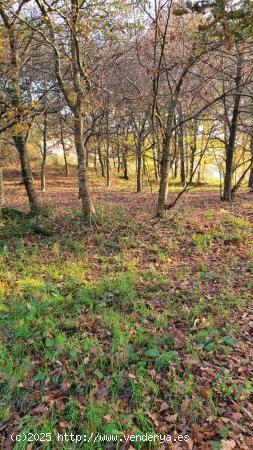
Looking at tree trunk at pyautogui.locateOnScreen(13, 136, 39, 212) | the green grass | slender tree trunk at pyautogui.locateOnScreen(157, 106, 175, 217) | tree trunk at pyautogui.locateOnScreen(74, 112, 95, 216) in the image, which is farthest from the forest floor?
slender tree trunk at pyautogui.locateOnScreen(157, 106, 175, 217)

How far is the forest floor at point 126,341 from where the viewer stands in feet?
9.21

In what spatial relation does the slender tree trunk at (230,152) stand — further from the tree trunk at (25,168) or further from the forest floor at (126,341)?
the tree trunk at (25,168)

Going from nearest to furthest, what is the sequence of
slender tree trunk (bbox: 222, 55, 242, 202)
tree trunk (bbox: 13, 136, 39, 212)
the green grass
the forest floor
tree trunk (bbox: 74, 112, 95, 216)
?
1. the forest floor
2. the green grass
3. tree trunk (bbox: 74, 112, 95, 216)
4. tree trunk (bbox: 13, 136, 39, 212)
5. slender tree trunk (bbox: 222, 55, 242, 202)

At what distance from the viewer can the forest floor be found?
2.81m

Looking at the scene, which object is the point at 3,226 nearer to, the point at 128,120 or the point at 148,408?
the point at 148,408

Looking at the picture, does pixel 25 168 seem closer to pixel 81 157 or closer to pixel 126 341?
pixel 81 157

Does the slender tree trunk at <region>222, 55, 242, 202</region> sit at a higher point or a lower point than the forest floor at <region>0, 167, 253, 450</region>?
higher

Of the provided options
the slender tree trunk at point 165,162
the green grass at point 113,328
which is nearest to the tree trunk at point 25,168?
the green grass at point 113,328

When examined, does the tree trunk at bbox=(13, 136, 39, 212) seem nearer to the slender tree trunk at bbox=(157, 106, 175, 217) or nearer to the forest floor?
the forest floor

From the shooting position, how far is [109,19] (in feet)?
22.8

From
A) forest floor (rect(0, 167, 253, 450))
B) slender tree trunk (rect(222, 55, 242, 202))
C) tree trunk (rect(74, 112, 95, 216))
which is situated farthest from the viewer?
slender tree trunk (rect(222, 55, 242, 202))

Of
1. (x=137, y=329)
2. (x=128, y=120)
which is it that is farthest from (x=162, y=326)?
(x=128, y=120)

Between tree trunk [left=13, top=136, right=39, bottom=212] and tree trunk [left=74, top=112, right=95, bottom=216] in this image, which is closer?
tree trunk [left=74, top=112, right=95, bottom=216]

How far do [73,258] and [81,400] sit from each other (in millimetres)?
3691
